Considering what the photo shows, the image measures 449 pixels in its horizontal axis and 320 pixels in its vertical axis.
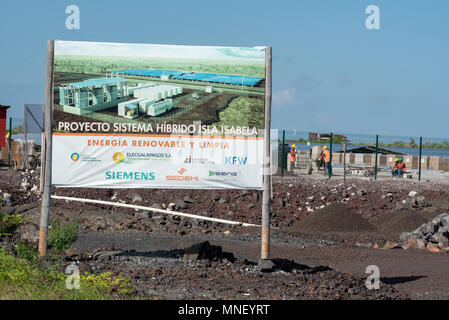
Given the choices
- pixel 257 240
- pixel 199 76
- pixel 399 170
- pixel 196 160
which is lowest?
pixel 257 240

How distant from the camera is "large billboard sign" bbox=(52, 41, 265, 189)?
1032 centimetres

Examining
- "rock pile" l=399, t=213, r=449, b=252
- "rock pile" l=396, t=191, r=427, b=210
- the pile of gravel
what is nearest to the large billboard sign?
"rock pile" l=399, t=213, r=449, b=252

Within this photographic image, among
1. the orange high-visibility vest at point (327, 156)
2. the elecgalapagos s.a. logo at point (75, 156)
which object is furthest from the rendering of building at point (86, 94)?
the orange high-visibility vest at point (327, 156)

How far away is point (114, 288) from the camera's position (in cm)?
816

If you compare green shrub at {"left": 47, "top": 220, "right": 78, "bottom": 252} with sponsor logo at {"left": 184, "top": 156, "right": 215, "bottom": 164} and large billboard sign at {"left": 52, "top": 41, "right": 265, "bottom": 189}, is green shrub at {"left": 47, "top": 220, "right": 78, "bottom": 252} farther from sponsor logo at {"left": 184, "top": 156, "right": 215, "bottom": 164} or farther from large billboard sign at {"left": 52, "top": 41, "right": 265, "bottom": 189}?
sponsor logo at {"left": 184, "top": 156, "right": 215, "bottom": 164}

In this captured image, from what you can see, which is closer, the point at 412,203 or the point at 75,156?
the point at 75,156

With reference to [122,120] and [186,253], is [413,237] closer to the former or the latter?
[186,253]

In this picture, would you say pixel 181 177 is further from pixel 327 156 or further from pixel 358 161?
pixel 358 161

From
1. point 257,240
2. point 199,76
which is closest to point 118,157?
point 199,76

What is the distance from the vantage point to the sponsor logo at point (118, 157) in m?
10.4

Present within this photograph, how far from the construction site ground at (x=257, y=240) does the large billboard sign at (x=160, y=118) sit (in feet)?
4.64

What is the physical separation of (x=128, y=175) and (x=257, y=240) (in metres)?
6.16

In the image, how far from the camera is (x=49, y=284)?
26.6 ft

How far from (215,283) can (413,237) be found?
8248mm
